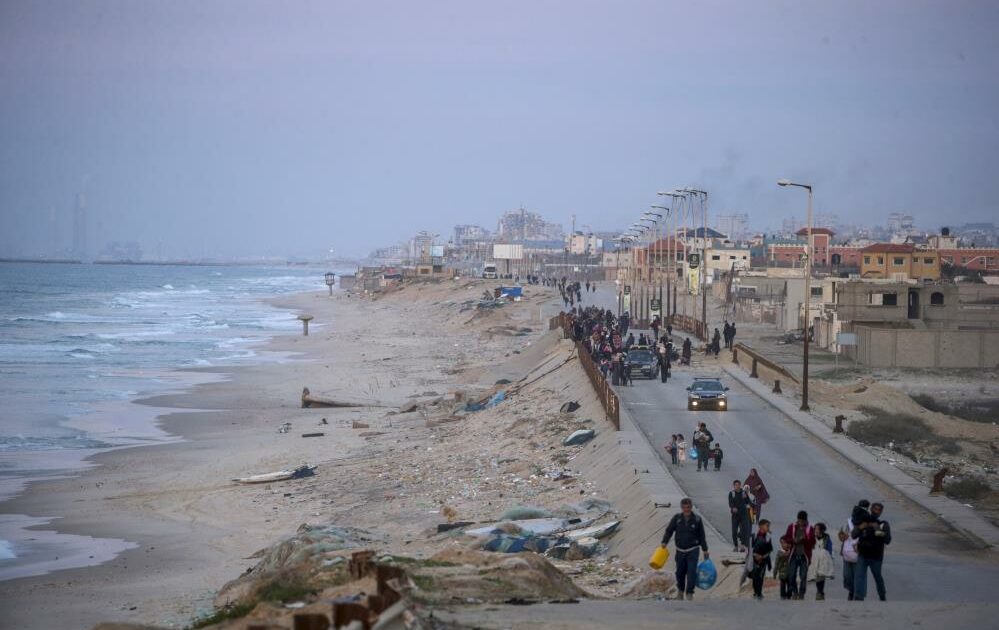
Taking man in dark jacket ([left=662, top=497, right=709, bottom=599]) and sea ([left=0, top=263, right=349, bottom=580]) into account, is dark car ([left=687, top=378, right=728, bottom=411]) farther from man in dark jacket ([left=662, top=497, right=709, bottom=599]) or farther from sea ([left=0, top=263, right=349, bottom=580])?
man in dark jacket ([left=662, top=497, right=709, bottom=599])

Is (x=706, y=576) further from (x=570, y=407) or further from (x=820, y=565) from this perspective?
(x=570, y=407)

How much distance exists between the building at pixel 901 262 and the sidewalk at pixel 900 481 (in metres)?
55.3

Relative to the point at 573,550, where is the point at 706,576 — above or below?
above

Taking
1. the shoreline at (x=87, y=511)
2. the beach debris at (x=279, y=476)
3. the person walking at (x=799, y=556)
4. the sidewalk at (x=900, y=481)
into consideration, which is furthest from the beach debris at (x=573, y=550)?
the beach debris at (x=279, y=476)

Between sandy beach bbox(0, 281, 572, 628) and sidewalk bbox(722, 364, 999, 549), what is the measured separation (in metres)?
8.61

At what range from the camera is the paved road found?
1583cm

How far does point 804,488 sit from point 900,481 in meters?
1.99

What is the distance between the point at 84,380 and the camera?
54594 millimetres

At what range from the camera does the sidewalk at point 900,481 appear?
18.6 meters

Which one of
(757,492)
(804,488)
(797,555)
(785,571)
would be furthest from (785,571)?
(804,488)

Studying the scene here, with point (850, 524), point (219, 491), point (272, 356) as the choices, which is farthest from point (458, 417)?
point (272, 356)

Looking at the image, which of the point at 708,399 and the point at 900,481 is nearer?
the point at 900,481

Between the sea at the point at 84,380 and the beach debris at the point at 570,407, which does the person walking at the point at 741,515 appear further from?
the beach debris at the point at 570,407

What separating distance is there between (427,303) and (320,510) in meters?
92.4
